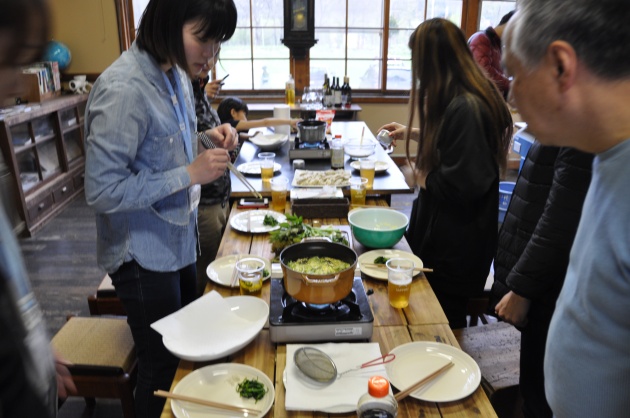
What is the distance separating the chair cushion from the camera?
1.89 metres

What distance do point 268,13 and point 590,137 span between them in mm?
5511

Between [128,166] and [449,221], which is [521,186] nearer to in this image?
[449,221]

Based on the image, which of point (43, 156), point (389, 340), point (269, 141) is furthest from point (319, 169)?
point (43, 156)

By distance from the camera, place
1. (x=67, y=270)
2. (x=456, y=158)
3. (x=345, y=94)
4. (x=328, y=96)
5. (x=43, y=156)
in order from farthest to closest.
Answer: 1. (x=345, y=94)
2. (x=328, y=96)
3. (x=43, y=156)
4. (x=67, y=270)
5. (x=456, y=158)

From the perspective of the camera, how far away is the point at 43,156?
471cm

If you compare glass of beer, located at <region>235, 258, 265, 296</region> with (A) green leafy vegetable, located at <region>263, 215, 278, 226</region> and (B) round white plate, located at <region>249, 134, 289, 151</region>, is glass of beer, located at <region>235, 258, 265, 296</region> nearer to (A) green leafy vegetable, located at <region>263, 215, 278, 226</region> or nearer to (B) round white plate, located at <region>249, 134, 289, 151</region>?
(A) green leafy vegetable, located at <region>263, 215, 278, 226</region>

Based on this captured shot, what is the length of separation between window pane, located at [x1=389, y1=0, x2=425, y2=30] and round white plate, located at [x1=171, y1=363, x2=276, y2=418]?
17.8 ft

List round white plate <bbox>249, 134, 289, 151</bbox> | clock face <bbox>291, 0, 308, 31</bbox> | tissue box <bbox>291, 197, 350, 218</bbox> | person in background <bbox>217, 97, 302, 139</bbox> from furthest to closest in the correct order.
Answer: clock face <bbox>291, 0, 308, 31</bbox>, person in background <bbox>217, 97, 302, 139</bbox>, round white plate <bbox>249, 134, 289, 151</bbox>, tissue box <bbox>291, 197, 350, 218</bbox>

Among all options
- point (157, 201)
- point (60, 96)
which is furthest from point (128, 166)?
point (60, 96)

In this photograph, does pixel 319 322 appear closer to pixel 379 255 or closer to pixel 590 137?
pixel 379 255

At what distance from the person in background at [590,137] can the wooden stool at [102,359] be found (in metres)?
1.55

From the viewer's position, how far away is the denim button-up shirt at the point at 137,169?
1435 mm

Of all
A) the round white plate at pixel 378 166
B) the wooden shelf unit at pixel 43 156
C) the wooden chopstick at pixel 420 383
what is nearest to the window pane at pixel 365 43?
the wooden shelf unit at pixel 43 156

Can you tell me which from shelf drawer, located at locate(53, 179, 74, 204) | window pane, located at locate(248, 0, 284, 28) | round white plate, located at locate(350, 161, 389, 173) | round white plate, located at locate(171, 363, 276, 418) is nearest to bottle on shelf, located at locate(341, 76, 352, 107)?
window pane, located at locate(248, 0, 284, 28)
